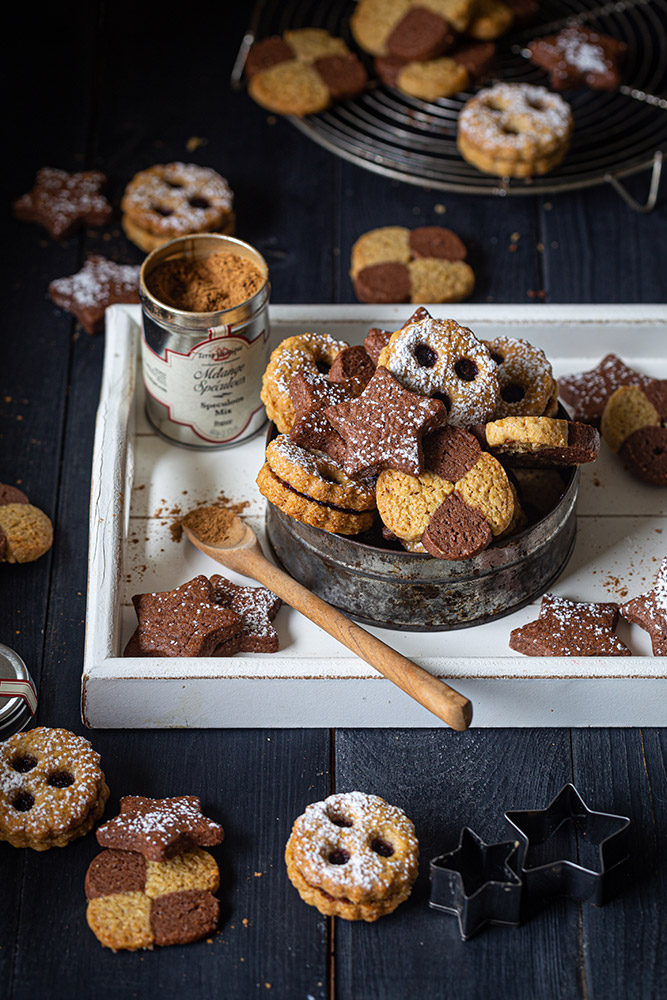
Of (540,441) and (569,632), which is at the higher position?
(540,441)

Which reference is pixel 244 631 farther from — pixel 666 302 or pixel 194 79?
pixel 194 79

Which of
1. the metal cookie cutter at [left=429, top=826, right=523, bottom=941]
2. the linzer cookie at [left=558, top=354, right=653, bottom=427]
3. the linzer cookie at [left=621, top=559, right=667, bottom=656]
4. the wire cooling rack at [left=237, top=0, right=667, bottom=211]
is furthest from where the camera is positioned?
the wire cooling rack at [left=237, top=0, right=667, bottom=211]

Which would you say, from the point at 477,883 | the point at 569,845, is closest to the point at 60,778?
the point at 477,883

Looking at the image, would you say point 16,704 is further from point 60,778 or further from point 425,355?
point 425,355

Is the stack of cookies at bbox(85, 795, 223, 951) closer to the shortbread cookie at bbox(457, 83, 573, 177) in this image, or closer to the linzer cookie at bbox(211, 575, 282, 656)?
the linzer cookie at bbox(211, 575, 282, 656)

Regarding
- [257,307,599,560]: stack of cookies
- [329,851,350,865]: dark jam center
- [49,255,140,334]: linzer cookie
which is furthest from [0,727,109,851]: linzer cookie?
[49,255,140,334]: linzer cookie
